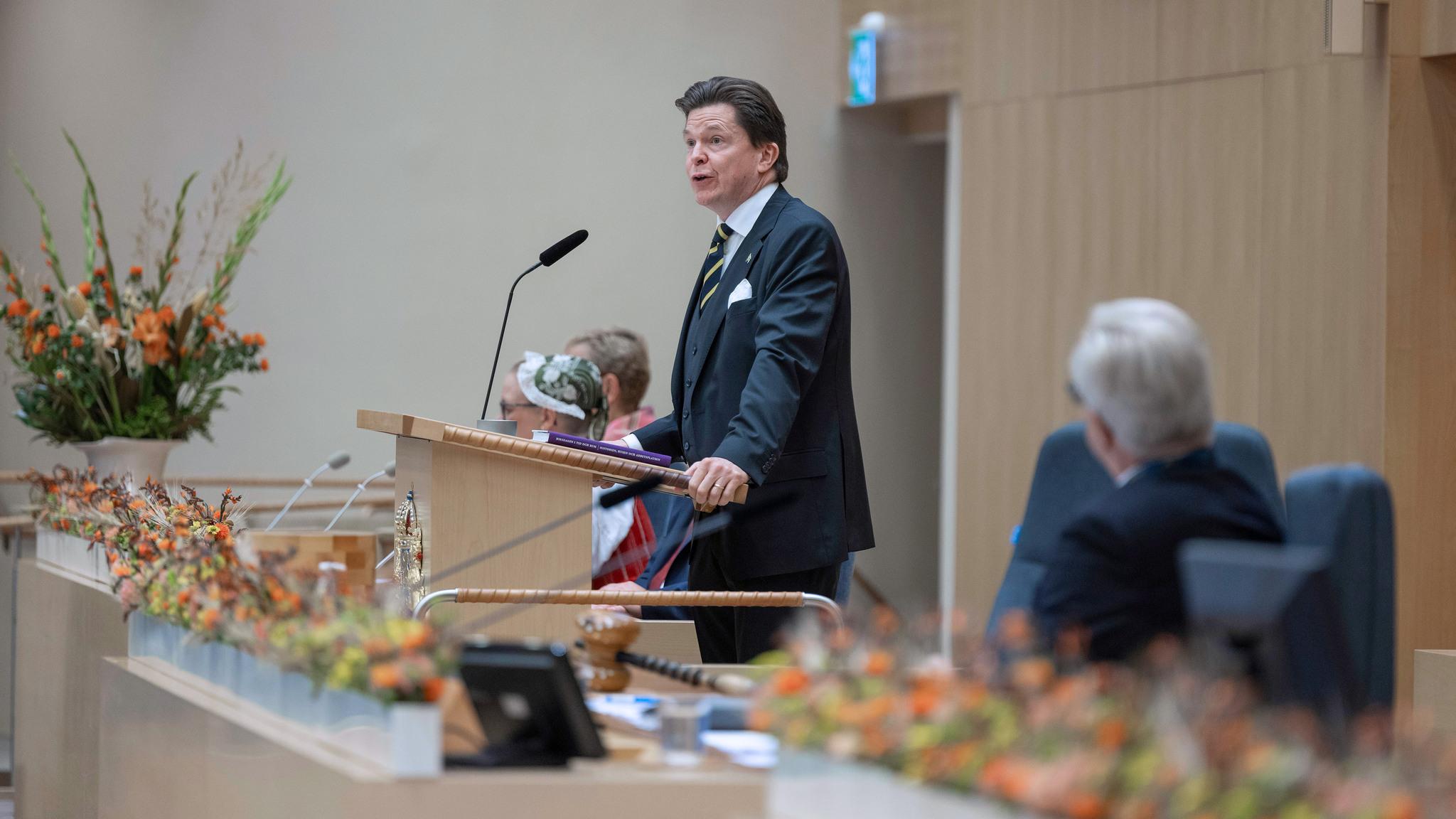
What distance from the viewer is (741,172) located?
10.00 ft

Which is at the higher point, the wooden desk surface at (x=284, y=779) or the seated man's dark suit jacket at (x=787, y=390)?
the seated man's dark suit jacket at (x=787, y=390)

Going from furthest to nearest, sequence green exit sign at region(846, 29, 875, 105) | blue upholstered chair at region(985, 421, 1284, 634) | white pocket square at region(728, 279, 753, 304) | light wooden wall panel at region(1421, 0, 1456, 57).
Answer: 1. green exit sign at region(846, 29, 875, 105)
2. light wooden wall panel at region(1421, 0, 1456, 57)
3. white pocket square at region(728, 279, 753, 304)
4. blue upholstered chair at region(985, 421, 1284, 634)

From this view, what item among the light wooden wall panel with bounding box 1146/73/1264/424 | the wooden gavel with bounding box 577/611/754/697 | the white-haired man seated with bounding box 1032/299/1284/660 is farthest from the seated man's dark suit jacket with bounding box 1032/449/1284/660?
the light wooden wall panel with bounding box 1146/73/1264/424

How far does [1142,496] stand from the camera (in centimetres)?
166

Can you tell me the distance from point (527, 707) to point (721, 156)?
1.60 metres

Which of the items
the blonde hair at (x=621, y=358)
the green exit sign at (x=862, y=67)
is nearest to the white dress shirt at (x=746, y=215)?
the blonde hair at (x=621, y=358)

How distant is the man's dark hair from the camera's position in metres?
3.02

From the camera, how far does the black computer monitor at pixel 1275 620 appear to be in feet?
4.46

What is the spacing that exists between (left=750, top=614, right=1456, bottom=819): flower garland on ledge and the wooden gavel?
26.5 inches

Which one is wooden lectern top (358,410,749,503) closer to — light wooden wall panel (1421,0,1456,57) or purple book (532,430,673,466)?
purple book (532,430,673,466)

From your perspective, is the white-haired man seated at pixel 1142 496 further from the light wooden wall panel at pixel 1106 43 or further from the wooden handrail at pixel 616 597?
the light wooden wall panel at pixel 1106 43

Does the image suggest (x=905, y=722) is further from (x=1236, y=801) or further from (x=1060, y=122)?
(x=1060, y=122)

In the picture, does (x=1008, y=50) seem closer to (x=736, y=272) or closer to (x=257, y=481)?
(x=257, y=481)

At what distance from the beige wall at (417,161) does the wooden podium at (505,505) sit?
329 centimetres
